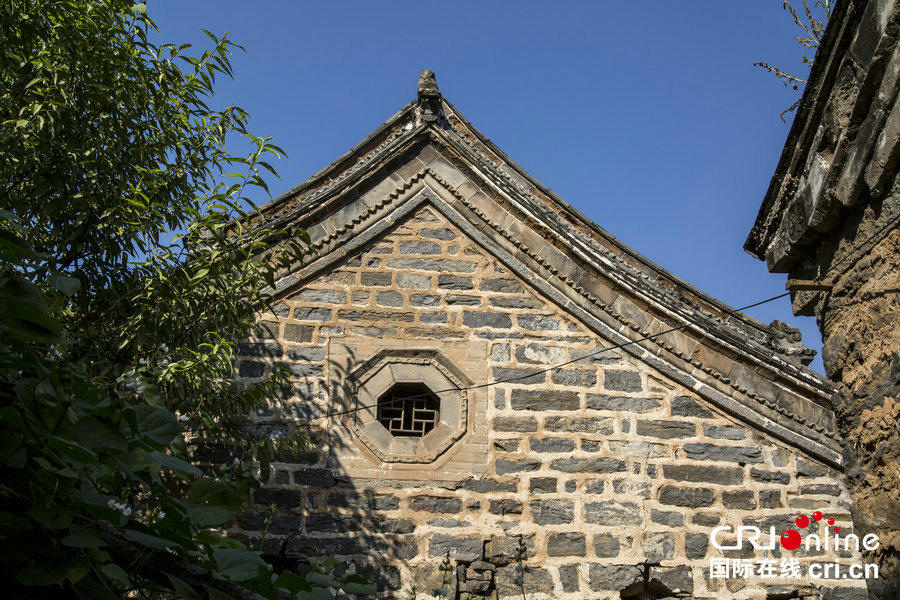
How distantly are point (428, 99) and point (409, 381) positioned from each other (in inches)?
101

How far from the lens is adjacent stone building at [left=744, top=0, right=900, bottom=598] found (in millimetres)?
3131

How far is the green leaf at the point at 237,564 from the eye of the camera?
1.98 m

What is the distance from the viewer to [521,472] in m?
5.69

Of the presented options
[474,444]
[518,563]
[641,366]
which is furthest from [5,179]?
[641,366]

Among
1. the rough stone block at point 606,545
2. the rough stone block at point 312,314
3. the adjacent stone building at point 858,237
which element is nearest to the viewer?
the adjacent stone building at point 858,237

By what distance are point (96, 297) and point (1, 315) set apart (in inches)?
114

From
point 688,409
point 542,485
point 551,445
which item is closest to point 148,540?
point 542,485

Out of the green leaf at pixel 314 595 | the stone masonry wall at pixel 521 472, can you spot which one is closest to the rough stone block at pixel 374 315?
the stone masonry wall at pixel 521 472

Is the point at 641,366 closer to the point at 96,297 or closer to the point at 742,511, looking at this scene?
the point at 742,511

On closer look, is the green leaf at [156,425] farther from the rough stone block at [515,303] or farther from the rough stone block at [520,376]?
the rough stone block at [515,303]

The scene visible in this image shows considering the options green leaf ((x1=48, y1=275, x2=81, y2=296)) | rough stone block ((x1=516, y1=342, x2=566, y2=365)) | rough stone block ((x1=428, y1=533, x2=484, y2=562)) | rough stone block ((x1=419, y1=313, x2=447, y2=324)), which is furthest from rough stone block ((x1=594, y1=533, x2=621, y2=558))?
green leaf ((x1=48, y1=275, x2=81, y2=296))

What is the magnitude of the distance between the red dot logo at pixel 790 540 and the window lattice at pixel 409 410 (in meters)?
2.52

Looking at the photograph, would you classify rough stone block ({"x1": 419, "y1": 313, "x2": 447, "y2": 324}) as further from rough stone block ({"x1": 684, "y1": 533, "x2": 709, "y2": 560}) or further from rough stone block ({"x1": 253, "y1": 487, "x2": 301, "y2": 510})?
rough stone block ({"x1": 684, "y1": 533, "x2": 709, "y2": 560})

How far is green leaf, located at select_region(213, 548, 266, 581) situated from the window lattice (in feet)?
12.6
